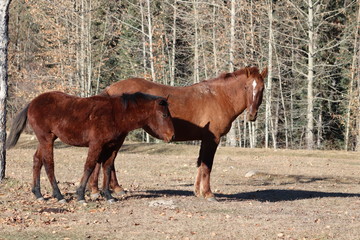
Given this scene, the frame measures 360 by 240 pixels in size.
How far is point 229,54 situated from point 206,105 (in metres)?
26.5

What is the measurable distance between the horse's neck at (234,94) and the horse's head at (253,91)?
0.11 m

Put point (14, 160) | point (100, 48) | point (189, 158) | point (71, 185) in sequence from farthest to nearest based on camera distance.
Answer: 1. point (100, 48)
2. point (189, 158)
3. point (14, 160)
4. point (71, 185)

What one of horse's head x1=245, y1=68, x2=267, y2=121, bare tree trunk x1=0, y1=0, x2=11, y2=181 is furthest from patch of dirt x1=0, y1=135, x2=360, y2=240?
horse's head x1=245, y1=68, x2=267, y2=121

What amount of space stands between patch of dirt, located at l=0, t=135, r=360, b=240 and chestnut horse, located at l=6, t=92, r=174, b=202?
102cm

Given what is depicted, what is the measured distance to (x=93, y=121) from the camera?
12719 millimetres

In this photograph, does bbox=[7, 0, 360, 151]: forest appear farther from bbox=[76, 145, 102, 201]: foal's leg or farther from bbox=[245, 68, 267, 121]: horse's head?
bbox=[76, 145, 102, 201]: foal's leg

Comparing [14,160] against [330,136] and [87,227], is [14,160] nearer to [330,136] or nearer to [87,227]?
[87,227]

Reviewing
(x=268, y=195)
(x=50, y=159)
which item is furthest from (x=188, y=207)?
(x=268, y=195)

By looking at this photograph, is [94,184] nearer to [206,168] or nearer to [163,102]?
[163,102]

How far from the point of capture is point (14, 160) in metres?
25.1

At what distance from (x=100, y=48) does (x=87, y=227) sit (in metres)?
40.7

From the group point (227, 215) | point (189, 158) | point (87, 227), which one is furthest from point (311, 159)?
point (87, 227)

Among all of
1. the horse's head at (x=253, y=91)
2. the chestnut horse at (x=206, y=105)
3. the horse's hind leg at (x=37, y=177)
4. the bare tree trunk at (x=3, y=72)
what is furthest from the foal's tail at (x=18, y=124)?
the horse's head at (x=253, y=91)

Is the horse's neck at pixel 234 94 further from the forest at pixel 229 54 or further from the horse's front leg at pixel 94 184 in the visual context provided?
the forest at pixel 229 54
